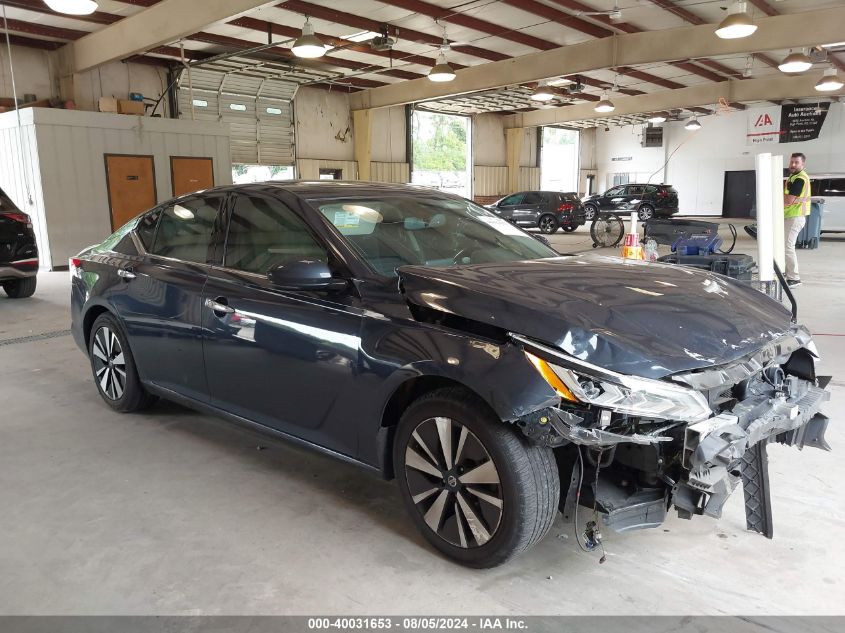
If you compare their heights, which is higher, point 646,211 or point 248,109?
point 248,109

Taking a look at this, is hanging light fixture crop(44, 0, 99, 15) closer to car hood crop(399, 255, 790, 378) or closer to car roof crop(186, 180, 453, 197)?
car roof crop(186, 180, 453, 197)

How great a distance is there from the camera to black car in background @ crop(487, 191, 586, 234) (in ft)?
58.7

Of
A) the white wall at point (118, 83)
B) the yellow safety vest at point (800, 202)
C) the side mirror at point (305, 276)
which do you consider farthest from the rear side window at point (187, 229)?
the white wall at point (118, 83)

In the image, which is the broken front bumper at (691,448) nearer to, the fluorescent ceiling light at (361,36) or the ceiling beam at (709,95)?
the fluorescent ceiling light at (361,36)

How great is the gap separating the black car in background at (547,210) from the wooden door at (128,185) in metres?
9.37

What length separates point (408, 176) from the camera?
21.2 meters

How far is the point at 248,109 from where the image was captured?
16.4 m

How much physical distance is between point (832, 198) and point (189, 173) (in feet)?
48.6

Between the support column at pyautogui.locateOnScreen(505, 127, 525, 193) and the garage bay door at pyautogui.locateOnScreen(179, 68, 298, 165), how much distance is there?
1019 centimetres

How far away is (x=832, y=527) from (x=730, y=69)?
18.6 m

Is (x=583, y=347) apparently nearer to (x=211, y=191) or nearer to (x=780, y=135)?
(x=211, y=191)

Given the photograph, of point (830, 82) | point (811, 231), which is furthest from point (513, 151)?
point (811, 231)

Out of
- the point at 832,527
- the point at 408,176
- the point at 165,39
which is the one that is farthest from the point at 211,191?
the point at 408,176

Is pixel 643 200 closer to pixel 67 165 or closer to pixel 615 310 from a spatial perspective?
pixel 67 165
